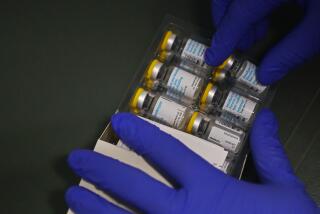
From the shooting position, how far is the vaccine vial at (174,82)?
120 centimetres

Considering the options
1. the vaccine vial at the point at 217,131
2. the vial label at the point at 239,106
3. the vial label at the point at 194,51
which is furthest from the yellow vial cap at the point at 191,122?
the vial label at the point at 194,51

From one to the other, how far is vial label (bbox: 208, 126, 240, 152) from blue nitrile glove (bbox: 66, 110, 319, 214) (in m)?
0.20

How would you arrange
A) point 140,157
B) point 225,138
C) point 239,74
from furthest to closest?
point 239,74 < point 225,138 < point 140,157

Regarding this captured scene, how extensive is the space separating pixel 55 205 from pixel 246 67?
864 millimetres

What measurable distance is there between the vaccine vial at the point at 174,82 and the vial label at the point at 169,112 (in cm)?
8

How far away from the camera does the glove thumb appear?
96cm

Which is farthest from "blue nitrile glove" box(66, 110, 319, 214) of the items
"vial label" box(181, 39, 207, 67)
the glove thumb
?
"vial label" box(181, 39, 207, 67)

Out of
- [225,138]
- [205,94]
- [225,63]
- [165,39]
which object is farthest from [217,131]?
[165,39]

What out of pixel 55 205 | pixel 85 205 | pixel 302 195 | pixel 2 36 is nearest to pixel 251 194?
pixel 302 195

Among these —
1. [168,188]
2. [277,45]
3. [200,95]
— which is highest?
[277,45]

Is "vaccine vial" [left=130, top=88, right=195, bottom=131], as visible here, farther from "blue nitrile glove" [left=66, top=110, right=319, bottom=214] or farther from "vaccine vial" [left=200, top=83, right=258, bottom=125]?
"blue nitrile glove" [left=66, top=110, right=319, bottom=214]

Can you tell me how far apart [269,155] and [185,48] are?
0.50m

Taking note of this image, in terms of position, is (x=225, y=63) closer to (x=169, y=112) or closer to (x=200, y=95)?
(x=200, y=95)

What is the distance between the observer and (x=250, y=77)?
1.23 meters
